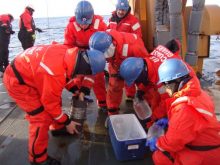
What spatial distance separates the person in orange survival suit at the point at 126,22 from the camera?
12.3ft

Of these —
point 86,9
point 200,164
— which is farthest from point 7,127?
point 200,164

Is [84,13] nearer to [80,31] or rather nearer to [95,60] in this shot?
[80,31]

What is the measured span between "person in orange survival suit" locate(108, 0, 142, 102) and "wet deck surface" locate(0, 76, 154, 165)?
85 cm

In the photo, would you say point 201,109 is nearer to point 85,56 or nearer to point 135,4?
point 85,56

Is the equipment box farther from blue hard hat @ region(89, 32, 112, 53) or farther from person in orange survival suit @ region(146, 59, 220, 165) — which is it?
blue hard hat @ region(89, 32, 112, 53)

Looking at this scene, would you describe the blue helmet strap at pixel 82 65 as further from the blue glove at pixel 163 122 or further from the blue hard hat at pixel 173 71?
the blue glove at pixel 163 122

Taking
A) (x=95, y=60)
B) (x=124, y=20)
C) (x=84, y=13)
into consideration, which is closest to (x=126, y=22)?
(x=124, y=20)

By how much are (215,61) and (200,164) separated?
609 cm

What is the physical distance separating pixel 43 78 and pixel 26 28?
5049mm

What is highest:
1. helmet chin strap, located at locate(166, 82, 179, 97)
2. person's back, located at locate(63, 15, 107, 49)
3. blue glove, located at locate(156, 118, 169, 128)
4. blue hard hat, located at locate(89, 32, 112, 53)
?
person's back, located at locate(63, 15, 107, 49)

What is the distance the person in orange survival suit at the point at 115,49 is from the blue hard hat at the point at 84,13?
46cm

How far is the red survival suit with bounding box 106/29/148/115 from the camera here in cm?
274

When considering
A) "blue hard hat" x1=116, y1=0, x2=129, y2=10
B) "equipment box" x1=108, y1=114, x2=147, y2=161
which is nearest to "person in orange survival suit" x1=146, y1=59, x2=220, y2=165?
"equipment box" x1=108, y1=114, x2=147, y2=161

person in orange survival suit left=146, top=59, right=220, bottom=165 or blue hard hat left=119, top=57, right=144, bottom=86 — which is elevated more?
blue hard hat left=119, top=57, right=144, bottom=86
